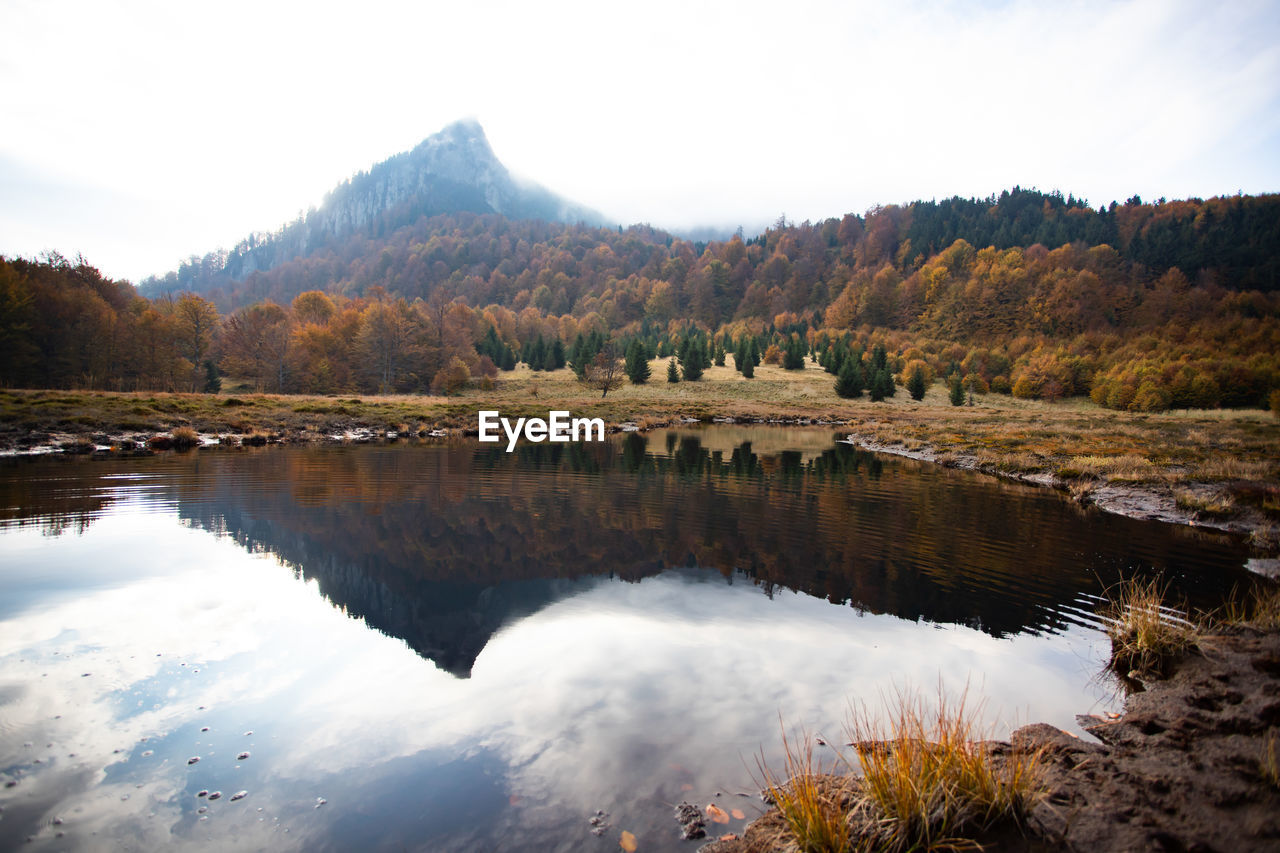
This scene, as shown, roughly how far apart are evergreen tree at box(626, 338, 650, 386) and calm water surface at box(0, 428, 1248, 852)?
2929 inches

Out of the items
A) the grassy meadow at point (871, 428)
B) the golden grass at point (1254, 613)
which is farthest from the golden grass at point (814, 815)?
the grassy meadow at point (871, 428)

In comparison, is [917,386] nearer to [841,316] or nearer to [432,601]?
[841,316]

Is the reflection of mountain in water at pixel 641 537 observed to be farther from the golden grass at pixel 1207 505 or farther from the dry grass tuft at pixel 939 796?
the dry grass tuft at pixel 939 796

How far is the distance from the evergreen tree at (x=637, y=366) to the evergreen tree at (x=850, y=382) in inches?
1242

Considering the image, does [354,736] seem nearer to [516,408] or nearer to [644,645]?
[644,645]

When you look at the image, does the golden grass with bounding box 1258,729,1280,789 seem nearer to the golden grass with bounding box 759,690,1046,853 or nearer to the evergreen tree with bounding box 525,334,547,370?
the golden grass with bounding box 759,690,1046,853

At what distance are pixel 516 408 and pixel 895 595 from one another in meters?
49.7

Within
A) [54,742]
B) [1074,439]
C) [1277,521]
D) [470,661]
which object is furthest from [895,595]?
[1074,439]

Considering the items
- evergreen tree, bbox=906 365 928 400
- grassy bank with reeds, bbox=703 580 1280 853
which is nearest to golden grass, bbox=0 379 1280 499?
evergreen tree, bbox=906 365 928 400

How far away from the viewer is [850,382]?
3548 inches

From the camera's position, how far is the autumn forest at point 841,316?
5881 cm

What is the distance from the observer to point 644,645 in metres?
7.77

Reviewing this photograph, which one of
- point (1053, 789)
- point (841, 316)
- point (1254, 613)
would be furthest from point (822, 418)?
point (841, 316)

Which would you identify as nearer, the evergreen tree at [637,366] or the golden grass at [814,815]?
the golden grass at [814,815]
